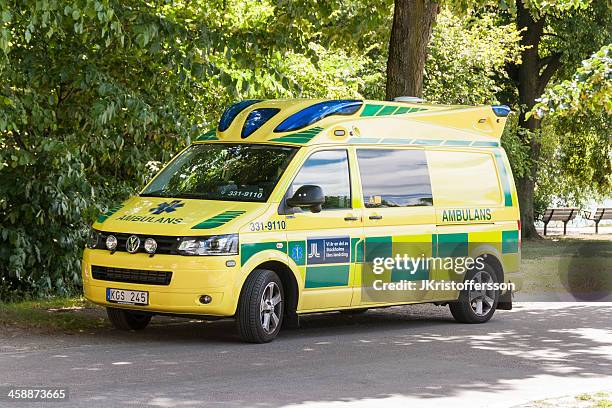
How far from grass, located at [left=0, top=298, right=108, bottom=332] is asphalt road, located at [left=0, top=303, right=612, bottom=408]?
1.50 feet

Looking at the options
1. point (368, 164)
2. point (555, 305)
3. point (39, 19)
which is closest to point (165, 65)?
point (39, 19)

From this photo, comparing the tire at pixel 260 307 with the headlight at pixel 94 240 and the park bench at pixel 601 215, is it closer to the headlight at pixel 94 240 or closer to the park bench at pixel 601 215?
the headlight at pixel 94 240

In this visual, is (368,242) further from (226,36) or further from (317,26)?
(317,26)

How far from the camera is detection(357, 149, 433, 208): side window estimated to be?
1245 centimetres

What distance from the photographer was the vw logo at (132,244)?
11023mm

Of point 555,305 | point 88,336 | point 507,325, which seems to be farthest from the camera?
point 555,305

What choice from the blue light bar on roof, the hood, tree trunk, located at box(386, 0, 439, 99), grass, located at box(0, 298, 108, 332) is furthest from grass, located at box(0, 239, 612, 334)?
tree trunk, located at box(386, 0, 439, 99)

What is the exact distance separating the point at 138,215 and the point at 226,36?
456 cm

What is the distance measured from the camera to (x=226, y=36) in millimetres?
15305

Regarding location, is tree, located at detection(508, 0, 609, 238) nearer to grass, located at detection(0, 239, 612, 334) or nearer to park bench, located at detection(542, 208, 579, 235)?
grass, located at detection(0, 239, 612, 334)

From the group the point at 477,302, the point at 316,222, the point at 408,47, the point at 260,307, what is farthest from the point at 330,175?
the point at 408,47

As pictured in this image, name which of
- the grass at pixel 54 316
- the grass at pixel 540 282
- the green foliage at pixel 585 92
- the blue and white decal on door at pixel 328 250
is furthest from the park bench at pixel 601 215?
the blue and white decal on door at pixel 328 250

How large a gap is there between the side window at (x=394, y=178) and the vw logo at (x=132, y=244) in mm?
2565

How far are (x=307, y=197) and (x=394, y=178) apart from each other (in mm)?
1620
